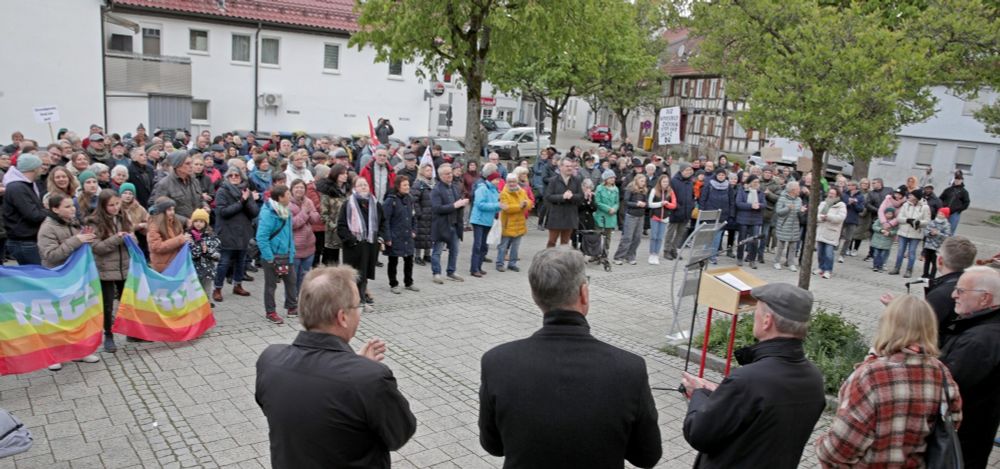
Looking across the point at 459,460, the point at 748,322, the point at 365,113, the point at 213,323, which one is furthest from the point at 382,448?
the point at 365,113

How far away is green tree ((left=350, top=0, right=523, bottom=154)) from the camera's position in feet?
48.6

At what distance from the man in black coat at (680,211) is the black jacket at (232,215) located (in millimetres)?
8354

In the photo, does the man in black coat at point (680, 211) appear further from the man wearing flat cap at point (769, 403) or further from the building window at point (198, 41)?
the building window at point (198, 41)

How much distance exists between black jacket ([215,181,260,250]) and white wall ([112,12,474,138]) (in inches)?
821

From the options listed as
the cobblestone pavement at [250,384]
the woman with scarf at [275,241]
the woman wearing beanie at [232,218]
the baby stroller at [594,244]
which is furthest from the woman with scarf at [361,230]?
the baby stroller at [594,244]

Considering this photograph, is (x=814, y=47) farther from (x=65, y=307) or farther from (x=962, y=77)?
(x=65, y=307)

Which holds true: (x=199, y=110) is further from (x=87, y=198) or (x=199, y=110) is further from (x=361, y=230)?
(x=87, y=198)

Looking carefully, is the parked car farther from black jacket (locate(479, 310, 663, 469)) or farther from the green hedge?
black jacket (locate(479, 310, 663, 469))

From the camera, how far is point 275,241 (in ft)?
27.8

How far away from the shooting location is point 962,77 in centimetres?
1019

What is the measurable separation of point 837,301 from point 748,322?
14.9 ft

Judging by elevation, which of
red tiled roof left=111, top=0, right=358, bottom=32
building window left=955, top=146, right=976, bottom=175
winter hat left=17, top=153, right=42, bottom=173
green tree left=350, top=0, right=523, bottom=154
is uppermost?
red tiled roof left=111, top=0, right=358, bottom=32

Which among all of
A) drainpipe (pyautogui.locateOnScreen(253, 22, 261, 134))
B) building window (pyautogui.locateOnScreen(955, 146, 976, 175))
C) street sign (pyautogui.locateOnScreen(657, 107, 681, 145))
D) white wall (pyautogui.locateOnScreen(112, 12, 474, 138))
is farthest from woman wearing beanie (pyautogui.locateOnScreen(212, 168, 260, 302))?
building window (pyautogui.locateOnScreen(955, 146, 976, 175))

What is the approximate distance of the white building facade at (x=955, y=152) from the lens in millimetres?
31078
